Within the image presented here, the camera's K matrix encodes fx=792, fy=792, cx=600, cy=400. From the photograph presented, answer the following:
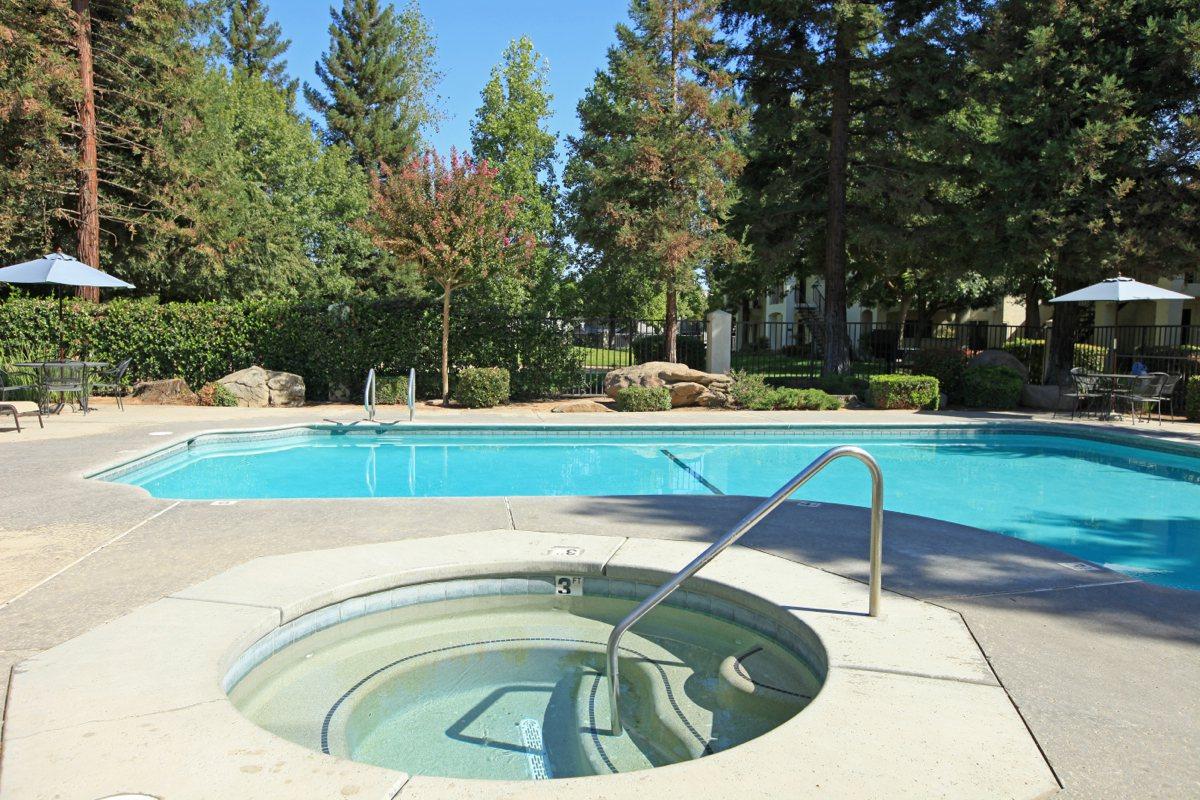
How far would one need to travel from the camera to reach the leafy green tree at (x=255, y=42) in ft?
131

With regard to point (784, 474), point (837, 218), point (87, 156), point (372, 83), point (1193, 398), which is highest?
point (372, 83)

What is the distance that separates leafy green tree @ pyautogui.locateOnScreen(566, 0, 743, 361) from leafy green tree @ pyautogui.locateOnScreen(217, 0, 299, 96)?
86.5 feet

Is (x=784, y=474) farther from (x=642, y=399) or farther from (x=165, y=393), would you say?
(x=165, y=393)

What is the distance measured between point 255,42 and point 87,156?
24863 mm

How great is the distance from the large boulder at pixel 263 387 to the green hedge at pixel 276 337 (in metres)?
0.97

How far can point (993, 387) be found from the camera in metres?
17.5

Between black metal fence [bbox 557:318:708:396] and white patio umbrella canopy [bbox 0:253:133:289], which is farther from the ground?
white patio umbrella canopy [bbox 0:253:133:289]

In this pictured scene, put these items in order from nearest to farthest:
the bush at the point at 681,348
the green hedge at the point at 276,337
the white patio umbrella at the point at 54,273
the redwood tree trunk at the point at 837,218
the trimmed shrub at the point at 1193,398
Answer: the white patio umbrella at the point at 54,273 < the trimmed shrub at the point at 1193,398 < the green hedge at the point at 276,337 < the redwood tree trunk at the point at 837,218 < the bush at the point at 681,348

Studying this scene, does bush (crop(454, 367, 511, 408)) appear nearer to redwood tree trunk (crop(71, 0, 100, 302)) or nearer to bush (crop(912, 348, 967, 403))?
redwood tree trunk (crop(71, 0, 100, 302))

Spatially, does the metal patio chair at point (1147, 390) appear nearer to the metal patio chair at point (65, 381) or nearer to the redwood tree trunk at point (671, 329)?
the redwood tree trunk at point (671, 329)

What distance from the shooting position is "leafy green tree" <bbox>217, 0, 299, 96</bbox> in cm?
4003

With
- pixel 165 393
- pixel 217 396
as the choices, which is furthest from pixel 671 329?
pixel 165 393

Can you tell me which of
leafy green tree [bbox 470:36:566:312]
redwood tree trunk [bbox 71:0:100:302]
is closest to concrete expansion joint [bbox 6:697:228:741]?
redwood tree trunk [bbox 71:0:100:302]

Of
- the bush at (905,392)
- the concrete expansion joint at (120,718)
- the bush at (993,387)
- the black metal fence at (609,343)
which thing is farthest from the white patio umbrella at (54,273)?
the bush at (993,387)
